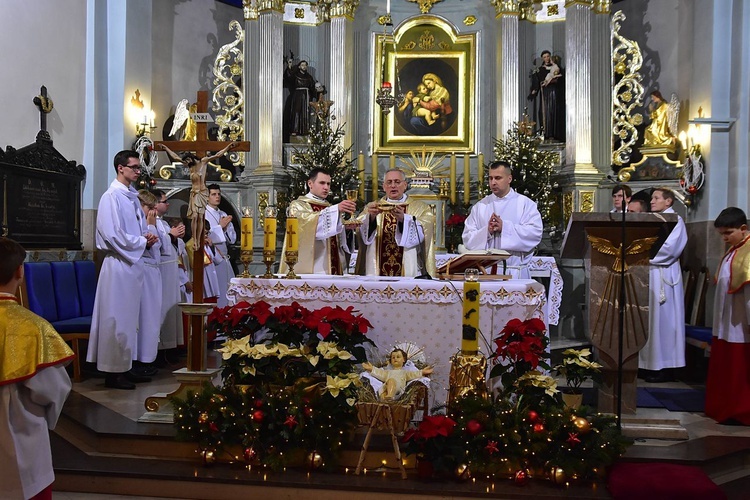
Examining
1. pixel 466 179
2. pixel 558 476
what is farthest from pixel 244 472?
pixel 466 179

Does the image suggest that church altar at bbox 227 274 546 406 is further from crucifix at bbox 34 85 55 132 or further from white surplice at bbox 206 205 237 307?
crucifix at bbox 34 85 55 132

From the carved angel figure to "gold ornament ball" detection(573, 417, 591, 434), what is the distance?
6.95 meters

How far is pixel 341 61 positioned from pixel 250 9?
165 cm

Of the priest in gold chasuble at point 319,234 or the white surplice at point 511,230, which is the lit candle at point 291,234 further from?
the white surplice at point 511,230

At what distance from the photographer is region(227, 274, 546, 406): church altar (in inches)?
191

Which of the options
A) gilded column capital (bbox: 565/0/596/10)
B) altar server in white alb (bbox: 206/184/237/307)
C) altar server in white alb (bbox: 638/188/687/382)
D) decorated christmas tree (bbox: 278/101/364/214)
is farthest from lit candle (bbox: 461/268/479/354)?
gilded column capital (bbox: 565/0/596/10)

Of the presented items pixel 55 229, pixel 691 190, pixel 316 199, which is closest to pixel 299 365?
pixel 316 199

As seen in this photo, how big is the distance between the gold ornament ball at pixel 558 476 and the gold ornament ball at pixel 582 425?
0.26m

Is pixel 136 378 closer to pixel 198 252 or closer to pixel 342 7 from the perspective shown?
pixel 198 252

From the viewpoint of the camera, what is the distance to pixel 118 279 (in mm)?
6531

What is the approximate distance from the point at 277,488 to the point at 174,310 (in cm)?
411

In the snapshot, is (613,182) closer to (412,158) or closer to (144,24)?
(412,158)

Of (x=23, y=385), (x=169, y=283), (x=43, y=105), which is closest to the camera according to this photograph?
(x=23, y=385)

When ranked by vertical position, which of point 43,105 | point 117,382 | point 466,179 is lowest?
point 117,382
